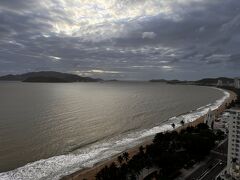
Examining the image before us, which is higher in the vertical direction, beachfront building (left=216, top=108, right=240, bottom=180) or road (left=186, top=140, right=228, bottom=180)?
beachfront building (left=216, top=108, right=240, bottom=180)

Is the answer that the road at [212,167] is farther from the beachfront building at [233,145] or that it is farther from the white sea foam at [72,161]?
the white sea foam at [72,161]

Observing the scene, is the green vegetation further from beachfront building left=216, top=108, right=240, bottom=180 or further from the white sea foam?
the white sea foam

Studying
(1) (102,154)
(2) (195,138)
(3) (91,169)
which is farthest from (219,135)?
(3) (91,169)

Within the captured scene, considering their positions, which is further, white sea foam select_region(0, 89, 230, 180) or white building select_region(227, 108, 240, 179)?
white building select_region(227, 108, 240, 179)

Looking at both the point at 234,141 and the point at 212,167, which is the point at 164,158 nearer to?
the point at 212,167

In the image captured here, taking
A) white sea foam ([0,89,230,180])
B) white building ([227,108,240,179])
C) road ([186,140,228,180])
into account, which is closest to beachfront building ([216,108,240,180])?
white building ([227,108,240,179])

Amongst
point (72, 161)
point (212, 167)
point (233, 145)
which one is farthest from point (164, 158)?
point (72, 161)

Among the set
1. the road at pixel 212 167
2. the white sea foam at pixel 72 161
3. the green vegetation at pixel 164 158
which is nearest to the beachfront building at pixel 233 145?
the road at pixel 212 167

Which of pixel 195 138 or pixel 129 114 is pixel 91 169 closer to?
pixel 195 138
